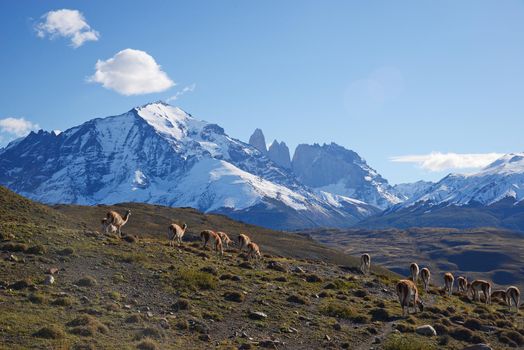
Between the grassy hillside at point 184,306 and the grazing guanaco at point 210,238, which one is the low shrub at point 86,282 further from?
the grazing guanaco at point 210,238

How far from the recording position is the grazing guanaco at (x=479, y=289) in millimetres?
41875

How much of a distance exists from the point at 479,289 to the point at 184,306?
98.1ft

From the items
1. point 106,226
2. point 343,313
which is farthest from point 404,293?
point 106,226

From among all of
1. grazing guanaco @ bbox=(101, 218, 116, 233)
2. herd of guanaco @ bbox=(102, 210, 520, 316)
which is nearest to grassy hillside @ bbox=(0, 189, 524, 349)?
herd of guanaco @ bbox=(102, 210, 520, 316)

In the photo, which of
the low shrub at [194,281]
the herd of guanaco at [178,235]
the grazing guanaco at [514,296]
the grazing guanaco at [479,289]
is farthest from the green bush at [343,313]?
the grazing guanaco at [479,289]

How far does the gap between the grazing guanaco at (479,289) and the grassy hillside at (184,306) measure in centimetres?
445

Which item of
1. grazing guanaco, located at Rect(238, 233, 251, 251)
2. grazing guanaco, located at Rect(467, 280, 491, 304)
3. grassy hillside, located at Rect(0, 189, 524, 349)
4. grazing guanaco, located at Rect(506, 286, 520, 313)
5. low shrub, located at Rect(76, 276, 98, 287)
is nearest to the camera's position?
grassy hillside, located at Rect(0, 189, 524, 349)

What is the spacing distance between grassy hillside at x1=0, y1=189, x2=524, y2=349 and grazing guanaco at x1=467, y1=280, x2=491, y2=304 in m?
4.45

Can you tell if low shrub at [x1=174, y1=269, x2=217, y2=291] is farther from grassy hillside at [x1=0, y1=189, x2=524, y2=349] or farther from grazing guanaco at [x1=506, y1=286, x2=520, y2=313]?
grazing guanaco at [x1=506, y1=286, x2=520, y2=313]

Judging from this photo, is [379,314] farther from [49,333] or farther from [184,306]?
[49,333]

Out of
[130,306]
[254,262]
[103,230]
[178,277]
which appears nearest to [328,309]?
[178,277]

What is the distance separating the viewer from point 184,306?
2291 centimetres

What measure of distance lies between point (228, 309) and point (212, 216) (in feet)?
469

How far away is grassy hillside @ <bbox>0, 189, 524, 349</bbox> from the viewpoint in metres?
18.8
